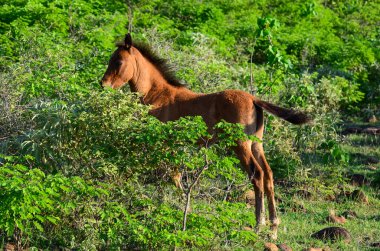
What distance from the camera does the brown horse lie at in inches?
365

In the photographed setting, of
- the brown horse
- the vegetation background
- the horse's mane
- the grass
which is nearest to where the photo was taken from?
the vegetation background

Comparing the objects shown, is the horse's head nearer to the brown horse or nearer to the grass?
the brown horse

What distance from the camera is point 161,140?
7.83m

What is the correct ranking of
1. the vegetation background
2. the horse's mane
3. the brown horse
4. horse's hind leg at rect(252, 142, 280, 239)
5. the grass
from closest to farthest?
1. the vegetation background
2. the grass
3. horse's hind leg at rect(252, 142, 280, 239)
4. the brown horse
5. the horse's mane

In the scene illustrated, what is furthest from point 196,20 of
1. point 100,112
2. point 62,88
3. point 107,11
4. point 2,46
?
point 100,112

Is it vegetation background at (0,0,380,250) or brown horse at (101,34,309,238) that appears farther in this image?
brown horse at (101,34,309,238)

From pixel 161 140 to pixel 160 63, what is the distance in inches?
110

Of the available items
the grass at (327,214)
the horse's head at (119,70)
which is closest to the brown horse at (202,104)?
the horse's head at (119,70)

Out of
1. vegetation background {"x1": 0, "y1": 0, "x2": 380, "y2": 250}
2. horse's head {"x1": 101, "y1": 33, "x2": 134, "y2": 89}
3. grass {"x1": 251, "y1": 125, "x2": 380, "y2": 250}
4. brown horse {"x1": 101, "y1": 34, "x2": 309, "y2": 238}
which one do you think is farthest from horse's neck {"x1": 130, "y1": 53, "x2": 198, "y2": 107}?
grass {"x1": 251, "y1": 125, "x2": 380, "y2": 250}

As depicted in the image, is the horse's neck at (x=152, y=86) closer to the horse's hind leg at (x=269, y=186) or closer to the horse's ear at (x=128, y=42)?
the horse's ear at (x=128, y=42)

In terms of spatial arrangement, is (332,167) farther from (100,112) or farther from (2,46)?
(2,46)

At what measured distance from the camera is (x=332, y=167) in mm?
11570

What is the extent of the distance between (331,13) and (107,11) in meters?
A: 7.19

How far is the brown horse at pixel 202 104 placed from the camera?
9273 millimetres
